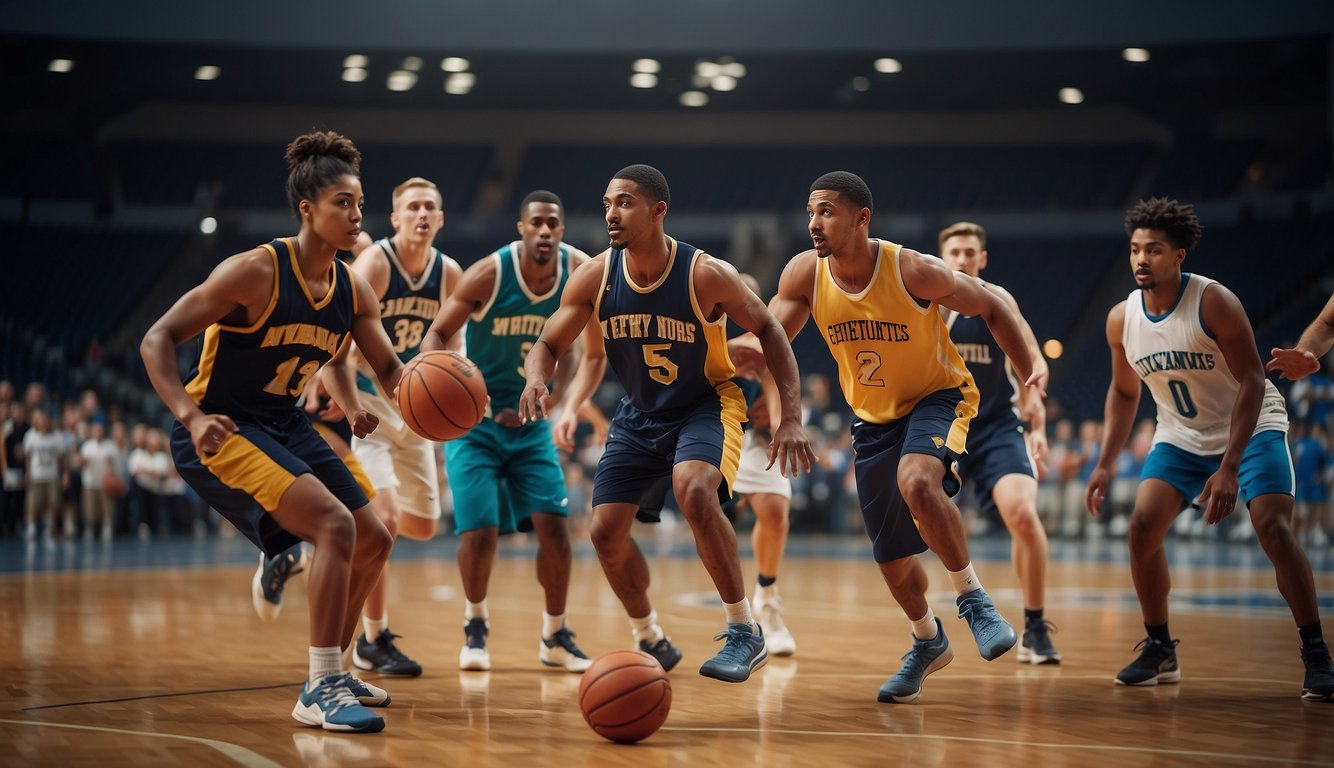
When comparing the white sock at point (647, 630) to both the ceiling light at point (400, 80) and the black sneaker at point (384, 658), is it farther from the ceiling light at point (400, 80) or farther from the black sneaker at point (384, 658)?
the ceiling light at point (400, 80)

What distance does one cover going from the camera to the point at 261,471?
488 centimetres

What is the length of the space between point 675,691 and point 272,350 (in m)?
2.26

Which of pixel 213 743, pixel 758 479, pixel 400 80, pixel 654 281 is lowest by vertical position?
pixel 213 743

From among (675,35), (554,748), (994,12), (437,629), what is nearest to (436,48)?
(675,35)

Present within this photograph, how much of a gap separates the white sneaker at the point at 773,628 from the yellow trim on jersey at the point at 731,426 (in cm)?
166

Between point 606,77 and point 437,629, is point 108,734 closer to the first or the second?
point 437,629

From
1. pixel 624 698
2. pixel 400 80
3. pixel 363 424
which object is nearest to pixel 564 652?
pixel 363 424

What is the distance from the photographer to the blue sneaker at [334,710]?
4.78 meters

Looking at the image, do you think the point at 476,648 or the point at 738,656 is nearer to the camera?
the point at 738,656

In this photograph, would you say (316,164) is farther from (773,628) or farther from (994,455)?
(994,455)

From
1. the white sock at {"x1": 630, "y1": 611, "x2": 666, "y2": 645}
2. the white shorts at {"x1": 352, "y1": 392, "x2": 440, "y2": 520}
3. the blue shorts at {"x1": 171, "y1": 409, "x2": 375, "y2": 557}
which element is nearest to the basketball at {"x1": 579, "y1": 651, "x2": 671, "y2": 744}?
the blue shorts at {"x1": 171, "y1": 409, "x2": 375, "y2": 557}

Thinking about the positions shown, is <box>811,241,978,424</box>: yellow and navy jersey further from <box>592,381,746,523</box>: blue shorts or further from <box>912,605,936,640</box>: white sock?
<box>912,605,936,640</box>: white sock

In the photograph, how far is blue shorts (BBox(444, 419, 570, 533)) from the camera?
666 cm

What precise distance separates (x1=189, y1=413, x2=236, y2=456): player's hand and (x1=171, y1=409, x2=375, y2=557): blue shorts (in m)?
0.19
